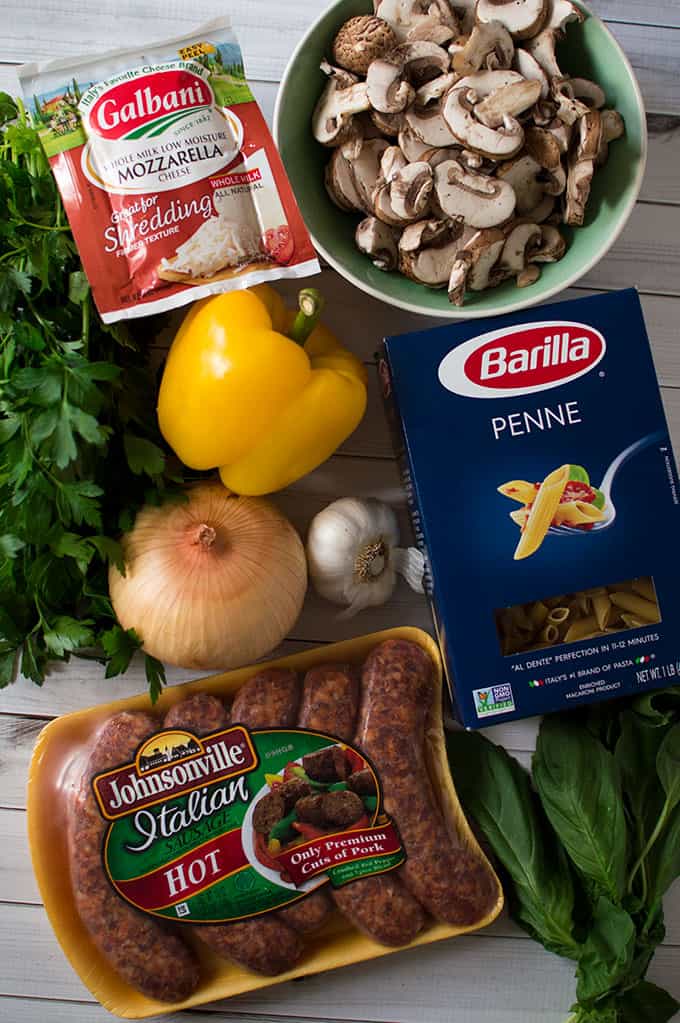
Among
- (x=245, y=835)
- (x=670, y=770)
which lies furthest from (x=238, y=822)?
(x=670, y=770)

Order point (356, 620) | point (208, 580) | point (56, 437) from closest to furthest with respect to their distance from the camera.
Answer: point (56, 437) < point (208, 580) < point (356, 620)

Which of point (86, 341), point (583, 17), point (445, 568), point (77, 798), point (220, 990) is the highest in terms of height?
point (583, 17)

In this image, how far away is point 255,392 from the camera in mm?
963

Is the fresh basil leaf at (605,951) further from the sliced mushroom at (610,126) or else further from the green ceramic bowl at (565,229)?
the sliced mushroom at (610,126)

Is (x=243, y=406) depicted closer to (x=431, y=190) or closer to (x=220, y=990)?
(x=431, y=190)

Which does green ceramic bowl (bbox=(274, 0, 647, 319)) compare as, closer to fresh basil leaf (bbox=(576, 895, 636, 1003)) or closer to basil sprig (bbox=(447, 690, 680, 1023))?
basil sprig (bbox=(447, 690, 680, 1023))

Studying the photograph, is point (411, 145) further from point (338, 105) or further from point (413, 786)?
point (413, 786)

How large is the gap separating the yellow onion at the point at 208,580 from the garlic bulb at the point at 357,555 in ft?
0.12

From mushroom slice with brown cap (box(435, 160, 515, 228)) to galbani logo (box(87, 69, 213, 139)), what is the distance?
295mm

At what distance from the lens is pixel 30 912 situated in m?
1.13

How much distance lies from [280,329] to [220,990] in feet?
2.58

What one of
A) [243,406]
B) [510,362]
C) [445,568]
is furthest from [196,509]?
[510,362]

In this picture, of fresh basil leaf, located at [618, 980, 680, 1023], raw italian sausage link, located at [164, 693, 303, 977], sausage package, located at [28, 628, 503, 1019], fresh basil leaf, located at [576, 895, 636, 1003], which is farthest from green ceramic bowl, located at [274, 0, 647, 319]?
fresh basil leaf, located at [618, 980, 680, 1023]

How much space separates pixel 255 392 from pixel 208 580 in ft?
0.73
